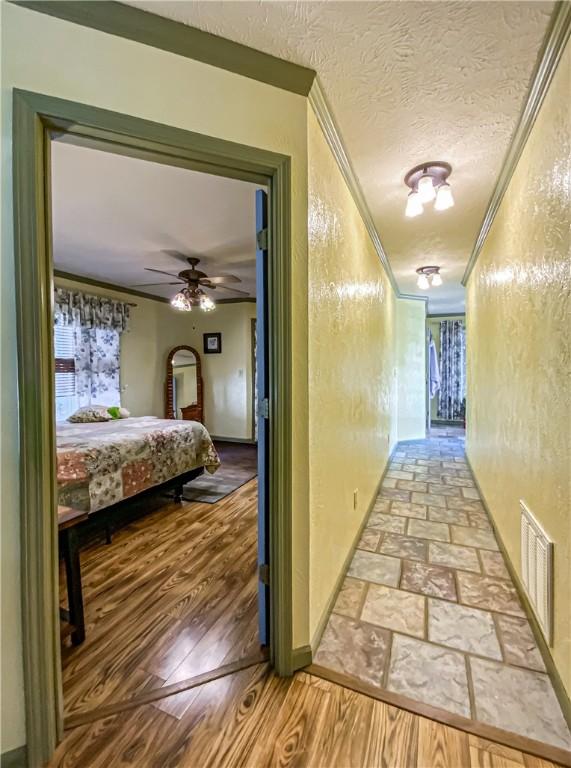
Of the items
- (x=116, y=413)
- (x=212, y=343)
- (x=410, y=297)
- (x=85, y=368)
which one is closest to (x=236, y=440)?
(x=212, y=343)

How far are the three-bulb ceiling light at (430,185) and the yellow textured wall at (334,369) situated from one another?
0.38 meters

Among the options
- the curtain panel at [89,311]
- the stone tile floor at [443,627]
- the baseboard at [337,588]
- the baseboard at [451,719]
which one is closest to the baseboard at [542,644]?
the stone tile floor at [443,627]

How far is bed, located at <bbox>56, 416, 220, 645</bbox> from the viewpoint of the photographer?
1.63 m

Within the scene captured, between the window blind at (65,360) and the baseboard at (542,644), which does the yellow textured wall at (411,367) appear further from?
the window blind at (65,360)

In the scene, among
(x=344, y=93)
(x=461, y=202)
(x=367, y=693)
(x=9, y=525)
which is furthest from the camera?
(x=461, y=202)

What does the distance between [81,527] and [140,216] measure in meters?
2.37

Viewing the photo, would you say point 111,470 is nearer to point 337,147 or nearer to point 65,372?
point 65,372

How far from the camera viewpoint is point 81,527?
229 centimetres

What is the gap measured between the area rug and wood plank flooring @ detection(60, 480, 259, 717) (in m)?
0.59

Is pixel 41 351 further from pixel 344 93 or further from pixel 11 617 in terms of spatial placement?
pixel 344 93

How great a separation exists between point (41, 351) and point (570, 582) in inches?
76.2

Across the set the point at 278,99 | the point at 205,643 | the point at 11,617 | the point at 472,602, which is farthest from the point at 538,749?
the point at 278,99

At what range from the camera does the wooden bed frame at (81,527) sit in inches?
62.6

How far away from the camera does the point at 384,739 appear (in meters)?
1.15
